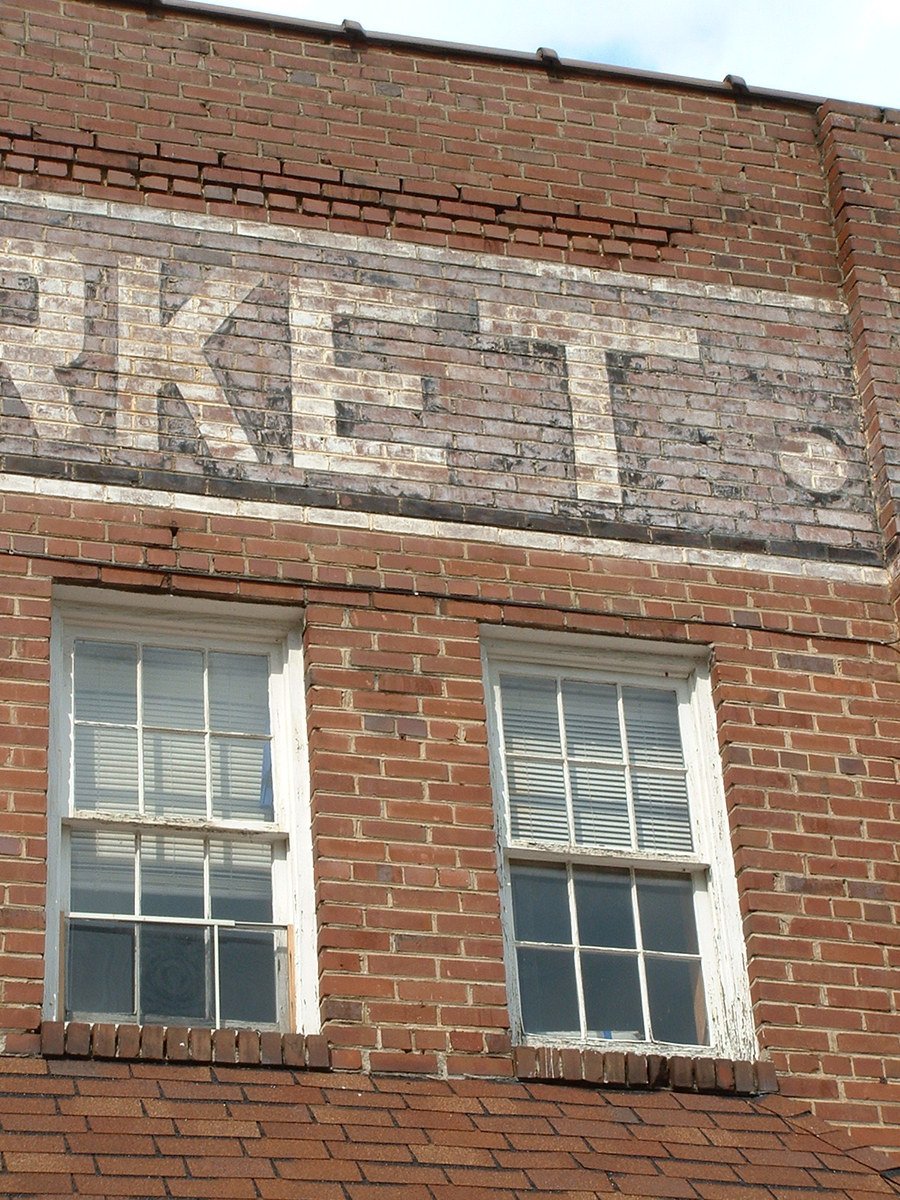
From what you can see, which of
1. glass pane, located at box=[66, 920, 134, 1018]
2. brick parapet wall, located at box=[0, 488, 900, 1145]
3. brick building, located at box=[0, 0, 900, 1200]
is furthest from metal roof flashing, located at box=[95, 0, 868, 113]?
glass pane, located at box=[66, 920, 134, 1018]

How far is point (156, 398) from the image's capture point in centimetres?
970

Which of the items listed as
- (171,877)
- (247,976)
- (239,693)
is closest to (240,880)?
(171,877)

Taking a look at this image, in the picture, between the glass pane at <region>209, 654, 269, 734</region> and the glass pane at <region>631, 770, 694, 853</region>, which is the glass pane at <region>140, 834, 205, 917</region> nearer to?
the glass pane at <region>209, 654, 269, 734</region>

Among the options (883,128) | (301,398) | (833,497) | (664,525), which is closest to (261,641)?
(301,398)

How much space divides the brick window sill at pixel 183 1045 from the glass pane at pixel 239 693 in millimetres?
1430

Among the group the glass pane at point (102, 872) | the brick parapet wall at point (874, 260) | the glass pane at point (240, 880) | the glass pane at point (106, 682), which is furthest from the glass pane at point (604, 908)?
the brick parapet wall at point (874, 260)

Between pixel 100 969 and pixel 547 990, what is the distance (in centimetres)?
183

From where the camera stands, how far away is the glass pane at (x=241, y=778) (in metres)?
8.97

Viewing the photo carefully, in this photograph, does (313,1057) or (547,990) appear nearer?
(313,1057)

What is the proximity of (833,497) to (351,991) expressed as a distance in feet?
11.8

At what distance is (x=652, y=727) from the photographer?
9.70 meters

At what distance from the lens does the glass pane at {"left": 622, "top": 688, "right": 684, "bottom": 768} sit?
9.60 meters

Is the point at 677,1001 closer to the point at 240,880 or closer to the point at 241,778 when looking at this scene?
the point at 240,880

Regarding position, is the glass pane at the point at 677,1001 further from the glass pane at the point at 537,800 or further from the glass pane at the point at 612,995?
the glass pane at the point at 537,800
